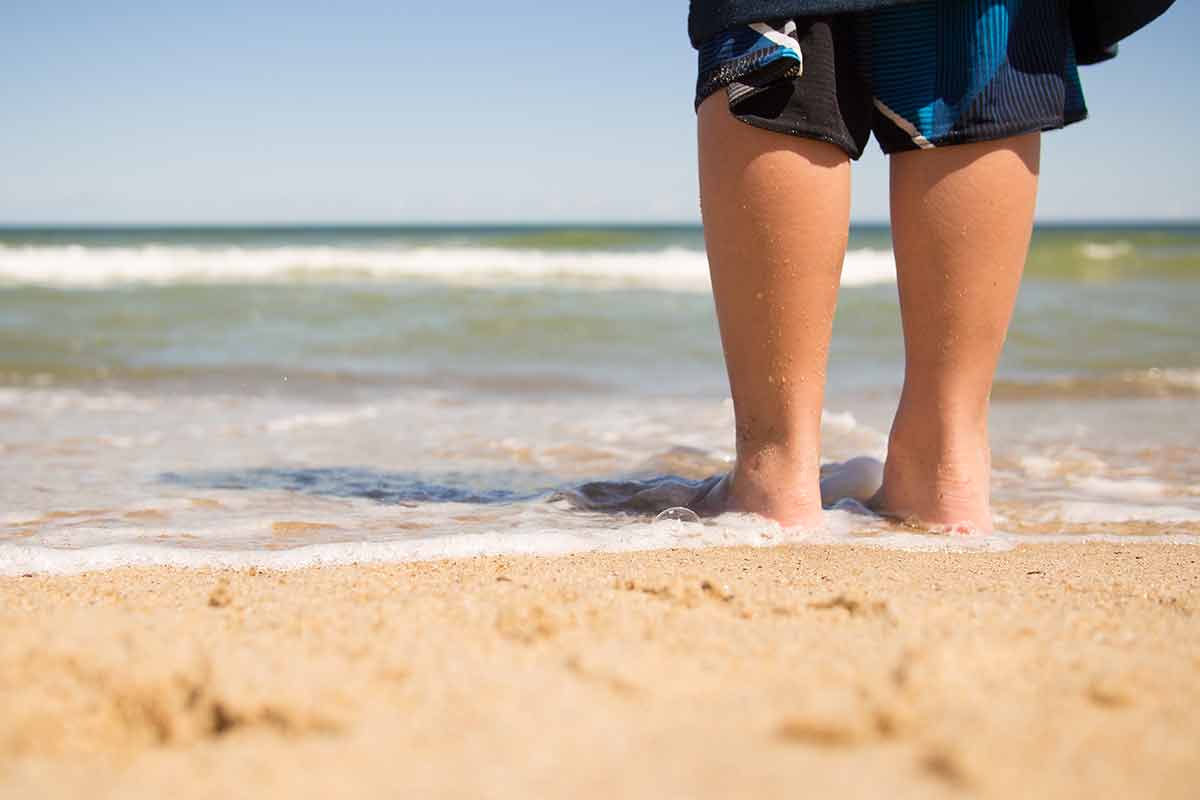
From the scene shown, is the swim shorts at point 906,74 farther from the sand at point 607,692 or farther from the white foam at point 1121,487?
the white foam at point 1121,487

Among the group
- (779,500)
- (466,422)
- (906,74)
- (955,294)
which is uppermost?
(906,74)

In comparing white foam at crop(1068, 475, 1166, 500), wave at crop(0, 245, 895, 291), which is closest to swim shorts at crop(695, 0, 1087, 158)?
white foam at crop(1068, 475, 1166, 500)

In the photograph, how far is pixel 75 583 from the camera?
4.67 feet

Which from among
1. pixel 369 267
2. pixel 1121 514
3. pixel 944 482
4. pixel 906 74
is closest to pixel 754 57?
pixel 906 74

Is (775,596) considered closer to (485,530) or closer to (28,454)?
(485,530)

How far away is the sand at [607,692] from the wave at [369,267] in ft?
Answer: 33.4

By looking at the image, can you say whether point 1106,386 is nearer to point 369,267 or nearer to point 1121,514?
point 1121,514

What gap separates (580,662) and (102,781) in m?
0.38

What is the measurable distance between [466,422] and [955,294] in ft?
6.63

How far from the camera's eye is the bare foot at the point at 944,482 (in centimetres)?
166

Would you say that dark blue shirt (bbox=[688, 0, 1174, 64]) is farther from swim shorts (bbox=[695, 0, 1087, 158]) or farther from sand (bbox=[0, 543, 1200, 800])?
sand (bbox=[0, 543, 1200, 800])

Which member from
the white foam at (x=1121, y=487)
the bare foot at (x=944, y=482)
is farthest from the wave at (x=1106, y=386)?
the bare foot at (x=944, y=482)

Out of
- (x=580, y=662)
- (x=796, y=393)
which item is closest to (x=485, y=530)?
(x=796, y=393)

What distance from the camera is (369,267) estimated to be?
1320 centimetres
